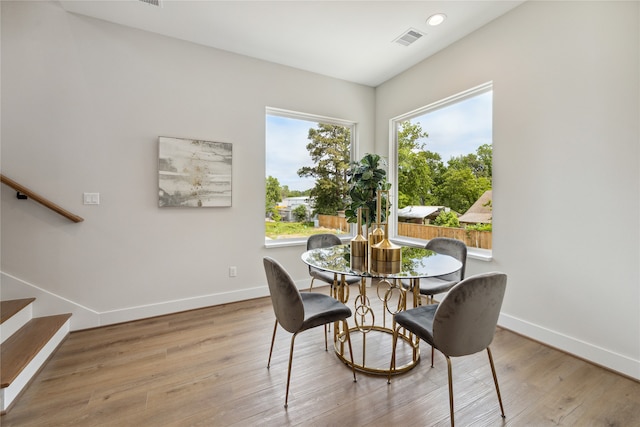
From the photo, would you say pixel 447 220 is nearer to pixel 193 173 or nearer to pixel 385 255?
pixel 385 255

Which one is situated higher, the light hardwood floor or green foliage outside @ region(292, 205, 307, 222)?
green foliage outside @ region(292, 205, 307, 222)

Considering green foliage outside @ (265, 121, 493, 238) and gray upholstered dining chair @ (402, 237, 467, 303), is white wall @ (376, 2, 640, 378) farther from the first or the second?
gray upholstered dining chair @ (402, 237, 467, 303)

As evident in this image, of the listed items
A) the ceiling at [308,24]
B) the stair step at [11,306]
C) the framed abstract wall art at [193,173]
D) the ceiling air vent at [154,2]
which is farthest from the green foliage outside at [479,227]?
the stair step at [11,306]

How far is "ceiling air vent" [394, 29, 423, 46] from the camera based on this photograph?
9.39 feet

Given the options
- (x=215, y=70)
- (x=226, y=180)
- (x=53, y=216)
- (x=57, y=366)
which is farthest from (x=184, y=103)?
(x=57, y=366)

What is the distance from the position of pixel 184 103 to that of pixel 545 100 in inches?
133

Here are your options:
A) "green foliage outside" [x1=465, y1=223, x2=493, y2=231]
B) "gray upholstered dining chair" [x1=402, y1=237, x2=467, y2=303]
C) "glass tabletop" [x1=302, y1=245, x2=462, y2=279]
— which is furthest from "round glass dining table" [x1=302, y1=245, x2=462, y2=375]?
"green foliage outside" [x1=465, y1=223, x2=493, y2=231]

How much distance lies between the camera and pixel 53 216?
2.51 metres

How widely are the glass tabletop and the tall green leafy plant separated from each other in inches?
14.7

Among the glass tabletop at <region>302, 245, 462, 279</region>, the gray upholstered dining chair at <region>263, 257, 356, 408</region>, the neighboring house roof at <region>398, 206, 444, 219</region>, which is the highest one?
the neighboring house roof at <region>398, 206, 444, 219</region>

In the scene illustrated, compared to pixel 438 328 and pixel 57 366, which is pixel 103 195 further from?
pixel 438 328

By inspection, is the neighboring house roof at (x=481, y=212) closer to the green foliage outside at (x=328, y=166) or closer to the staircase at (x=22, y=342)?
the green foliage outside at (x=328, y=166)

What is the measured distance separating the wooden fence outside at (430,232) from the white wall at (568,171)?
8.0 inches

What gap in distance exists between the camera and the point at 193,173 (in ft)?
9.93
